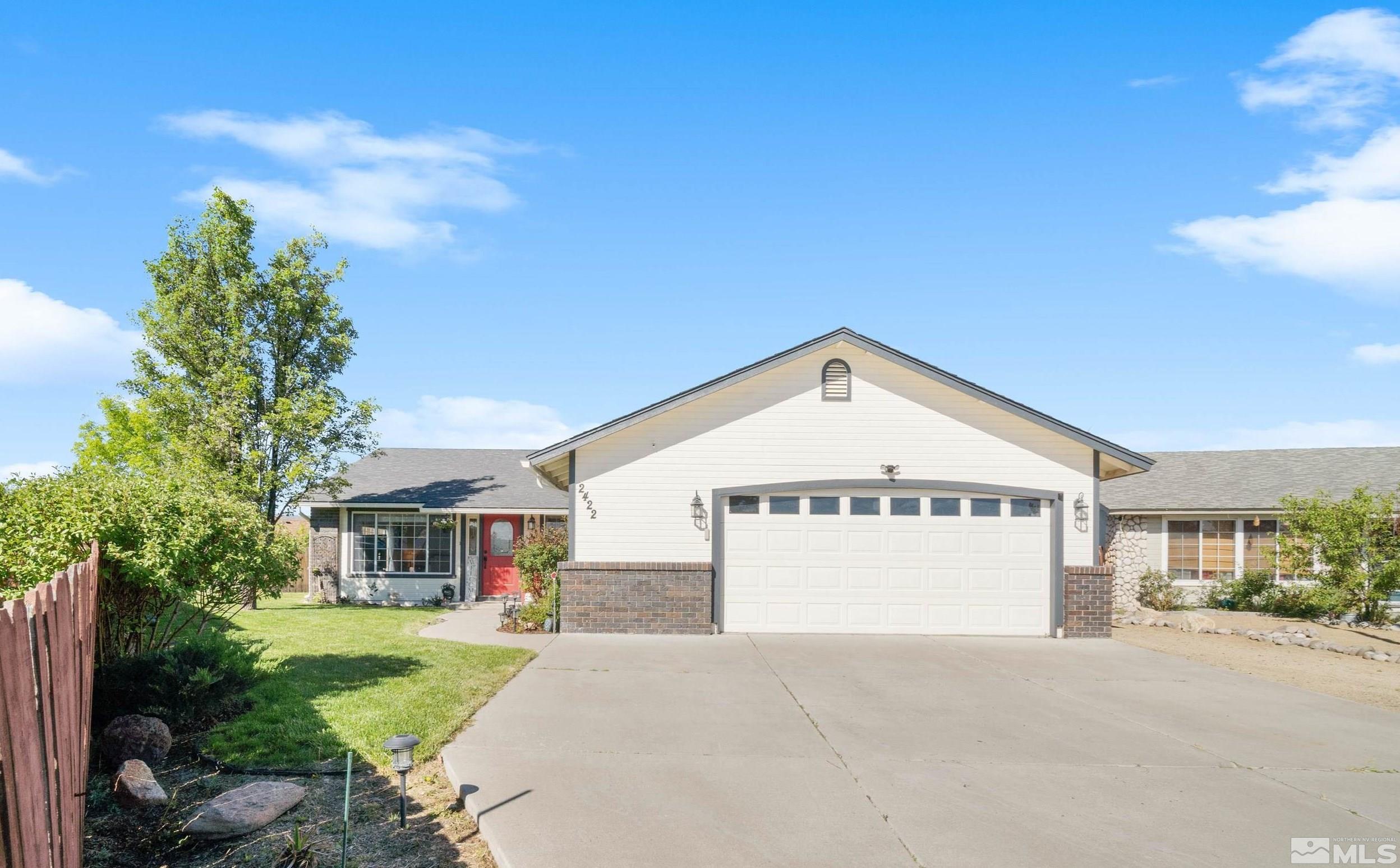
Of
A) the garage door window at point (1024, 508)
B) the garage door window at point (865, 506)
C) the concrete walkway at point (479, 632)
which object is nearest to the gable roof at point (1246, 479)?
the garage door window at point (1024, 508)

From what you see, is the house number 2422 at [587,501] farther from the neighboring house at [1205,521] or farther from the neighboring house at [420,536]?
the neighboring house at [1205,521]

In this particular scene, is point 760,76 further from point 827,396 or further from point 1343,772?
point 1343,772

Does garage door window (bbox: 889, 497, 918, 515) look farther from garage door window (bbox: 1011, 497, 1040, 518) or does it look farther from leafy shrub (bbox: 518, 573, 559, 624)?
leafy shrub (bbox: 518, 573, 559, 624)

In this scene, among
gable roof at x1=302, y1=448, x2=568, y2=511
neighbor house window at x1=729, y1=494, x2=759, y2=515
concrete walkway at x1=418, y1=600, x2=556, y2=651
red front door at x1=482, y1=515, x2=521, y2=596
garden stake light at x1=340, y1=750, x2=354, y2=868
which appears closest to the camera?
garden stake light at x1=340, y1=750, x2=354, y2=868

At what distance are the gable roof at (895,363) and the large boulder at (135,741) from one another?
8131 mm

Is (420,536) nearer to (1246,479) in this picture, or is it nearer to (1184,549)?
(1184,549)

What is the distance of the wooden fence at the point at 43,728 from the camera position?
2.93m

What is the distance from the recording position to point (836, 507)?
14281 mm

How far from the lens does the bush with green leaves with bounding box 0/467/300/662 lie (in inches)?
243

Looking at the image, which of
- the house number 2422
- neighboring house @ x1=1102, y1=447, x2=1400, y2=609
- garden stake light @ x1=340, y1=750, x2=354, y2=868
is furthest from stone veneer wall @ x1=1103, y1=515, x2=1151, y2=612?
garden stake light @ x1=340, y1=750, x2=354, y2=868

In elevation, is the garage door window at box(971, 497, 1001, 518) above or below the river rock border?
above

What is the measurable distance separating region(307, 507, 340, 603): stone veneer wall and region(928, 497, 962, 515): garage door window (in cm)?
1527

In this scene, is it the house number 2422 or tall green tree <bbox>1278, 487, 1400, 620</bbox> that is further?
tall green tree <bbox>1278, 487, 1400, 620</bbox>

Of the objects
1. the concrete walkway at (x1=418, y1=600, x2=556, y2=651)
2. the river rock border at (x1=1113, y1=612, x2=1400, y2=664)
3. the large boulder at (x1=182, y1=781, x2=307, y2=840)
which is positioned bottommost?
the river rock border at (x1=1113, y1=612, x2=1400, y2=664)
